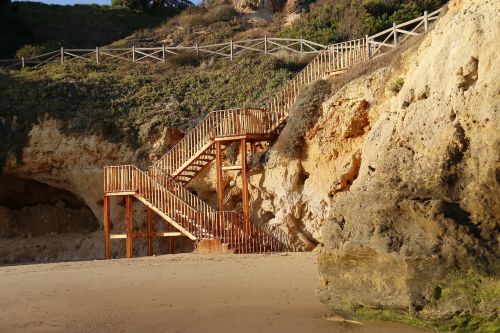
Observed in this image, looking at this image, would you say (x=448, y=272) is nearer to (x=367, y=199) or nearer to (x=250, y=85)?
(x=367, y=199)

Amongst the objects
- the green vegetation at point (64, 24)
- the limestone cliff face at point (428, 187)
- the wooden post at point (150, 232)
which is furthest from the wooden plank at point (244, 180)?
the green vegetation at point (64, 24)

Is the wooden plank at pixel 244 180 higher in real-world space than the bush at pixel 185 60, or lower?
lower

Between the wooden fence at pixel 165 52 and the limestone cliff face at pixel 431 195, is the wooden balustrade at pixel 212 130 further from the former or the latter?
the wooden fence at pixel 165 52

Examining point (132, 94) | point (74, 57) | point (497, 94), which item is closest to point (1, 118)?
point (132, 94)

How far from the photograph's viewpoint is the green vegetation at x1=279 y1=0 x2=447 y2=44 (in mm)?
37594

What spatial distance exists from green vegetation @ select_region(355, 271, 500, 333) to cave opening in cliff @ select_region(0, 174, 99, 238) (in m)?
22.6

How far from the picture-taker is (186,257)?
752 inches

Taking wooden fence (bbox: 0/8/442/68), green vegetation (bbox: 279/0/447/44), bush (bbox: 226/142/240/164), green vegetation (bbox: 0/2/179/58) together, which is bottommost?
bush (bbox: 226/142/240/164)

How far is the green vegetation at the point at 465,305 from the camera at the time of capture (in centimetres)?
794

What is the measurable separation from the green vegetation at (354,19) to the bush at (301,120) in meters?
16.0

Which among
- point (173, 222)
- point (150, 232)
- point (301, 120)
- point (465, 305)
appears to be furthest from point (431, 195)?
point (150, 232)

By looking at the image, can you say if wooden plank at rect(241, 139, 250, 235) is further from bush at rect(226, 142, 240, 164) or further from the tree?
the tree

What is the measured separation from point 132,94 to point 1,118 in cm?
537

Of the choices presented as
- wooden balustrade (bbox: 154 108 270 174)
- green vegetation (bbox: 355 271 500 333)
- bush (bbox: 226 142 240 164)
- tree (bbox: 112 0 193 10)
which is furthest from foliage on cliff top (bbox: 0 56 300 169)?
green vegetation (bbox: 355 271 500 333)
